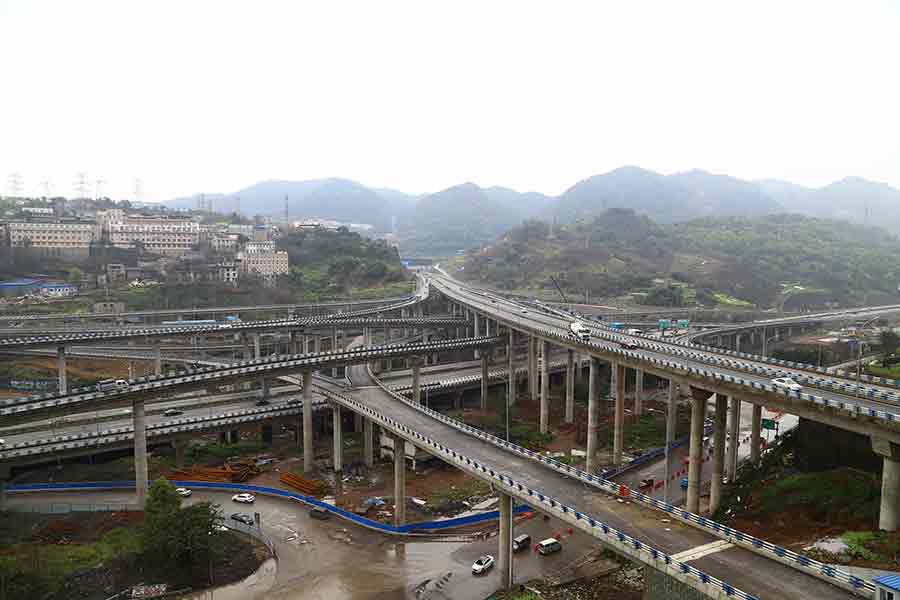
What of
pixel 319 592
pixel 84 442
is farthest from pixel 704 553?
pixel 84 442

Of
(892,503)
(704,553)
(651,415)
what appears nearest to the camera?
(704,553)

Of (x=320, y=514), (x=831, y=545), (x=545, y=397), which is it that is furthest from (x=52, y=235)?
(x=831, y=545)

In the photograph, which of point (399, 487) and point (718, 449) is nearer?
point (718, 449)

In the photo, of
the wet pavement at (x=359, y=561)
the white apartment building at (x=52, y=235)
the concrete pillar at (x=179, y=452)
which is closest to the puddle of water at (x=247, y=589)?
the wet pavement at (x=359, y=561)

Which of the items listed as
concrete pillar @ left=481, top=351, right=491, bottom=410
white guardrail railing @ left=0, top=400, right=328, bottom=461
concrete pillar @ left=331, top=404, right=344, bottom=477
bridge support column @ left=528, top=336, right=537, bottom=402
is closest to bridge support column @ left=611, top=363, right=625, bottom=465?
concrete pillar @ left=481, top=351, right=491, bottom=410

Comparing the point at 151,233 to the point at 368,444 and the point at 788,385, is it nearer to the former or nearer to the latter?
the point at 368,444

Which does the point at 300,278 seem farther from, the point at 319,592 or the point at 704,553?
the point at 704,553

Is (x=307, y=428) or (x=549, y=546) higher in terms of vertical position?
(x=307, y=428)

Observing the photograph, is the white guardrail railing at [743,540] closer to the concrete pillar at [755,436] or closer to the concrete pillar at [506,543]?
the concrete pillar at [506,543]
